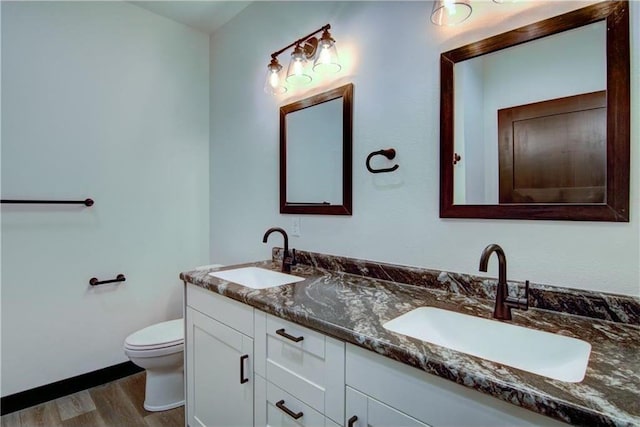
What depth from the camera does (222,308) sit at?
4.66ft

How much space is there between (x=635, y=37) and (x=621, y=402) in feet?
3.23

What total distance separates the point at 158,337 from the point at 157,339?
28 millimetres

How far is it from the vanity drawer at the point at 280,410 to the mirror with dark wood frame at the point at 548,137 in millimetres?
852

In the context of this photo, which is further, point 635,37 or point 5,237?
point 5,237

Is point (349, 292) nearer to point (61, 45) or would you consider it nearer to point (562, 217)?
point (562, 217)

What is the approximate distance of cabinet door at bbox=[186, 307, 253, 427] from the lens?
1.30 m

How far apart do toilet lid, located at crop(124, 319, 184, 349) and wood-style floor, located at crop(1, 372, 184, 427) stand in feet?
1.28

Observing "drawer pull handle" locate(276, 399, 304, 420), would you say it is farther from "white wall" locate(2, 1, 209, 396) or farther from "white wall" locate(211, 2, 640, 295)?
"white wall" locate(2, 1, 209, 396)

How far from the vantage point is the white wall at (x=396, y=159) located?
1.05m

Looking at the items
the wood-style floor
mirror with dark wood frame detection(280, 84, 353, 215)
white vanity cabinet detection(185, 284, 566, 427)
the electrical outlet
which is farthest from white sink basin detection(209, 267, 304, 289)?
the wood-style floor

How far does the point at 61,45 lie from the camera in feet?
6.66

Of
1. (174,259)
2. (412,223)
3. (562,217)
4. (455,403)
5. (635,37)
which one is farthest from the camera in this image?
(174,259)

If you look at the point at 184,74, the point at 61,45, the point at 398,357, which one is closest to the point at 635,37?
the point at 398,357

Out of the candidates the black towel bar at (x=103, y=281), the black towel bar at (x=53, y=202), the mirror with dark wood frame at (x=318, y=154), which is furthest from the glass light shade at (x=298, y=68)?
the black towel bar at (x=103, y=281)
